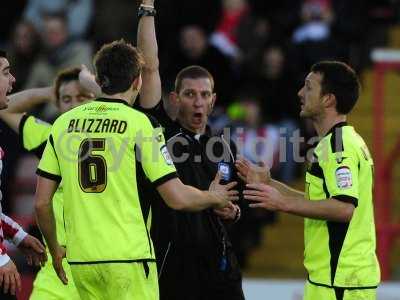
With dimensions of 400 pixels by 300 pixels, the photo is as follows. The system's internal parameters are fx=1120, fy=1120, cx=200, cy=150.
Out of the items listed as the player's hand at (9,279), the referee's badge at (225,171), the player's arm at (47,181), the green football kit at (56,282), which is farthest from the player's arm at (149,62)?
the player's hand at (9,279)

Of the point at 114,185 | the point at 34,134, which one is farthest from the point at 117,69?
the point at 34,134

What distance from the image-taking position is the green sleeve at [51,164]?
7008 millimetres

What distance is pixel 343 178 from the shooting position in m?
7.20

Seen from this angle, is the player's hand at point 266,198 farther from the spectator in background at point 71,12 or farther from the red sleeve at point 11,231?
the spectator in background at point 71,12

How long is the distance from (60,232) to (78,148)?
5.16ft

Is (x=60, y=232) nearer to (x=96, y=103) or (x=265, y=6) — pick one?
(x=96, y=103)

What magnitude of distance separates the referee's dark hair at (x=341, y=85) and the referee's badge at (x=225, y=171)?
1001 mm

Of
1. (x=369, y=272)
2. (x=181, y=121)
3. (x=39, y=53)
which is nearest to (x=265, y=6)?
(x=39, y=53)

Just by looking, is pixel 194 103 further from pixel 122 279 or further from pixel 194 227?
pixel 122 279

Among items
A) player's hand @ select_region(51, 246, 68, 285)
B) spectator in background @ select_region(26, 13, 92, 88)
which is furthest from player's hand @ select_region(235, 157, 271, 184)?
spectator in background @ select_region(26, 13, 92, 88)

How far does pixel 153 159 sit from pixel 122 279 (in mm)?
747

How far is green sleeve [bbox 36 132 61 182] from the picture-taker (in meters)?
7.01

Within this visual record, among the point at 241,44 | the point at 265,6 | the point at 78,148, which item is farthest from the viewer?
the point at 265,6

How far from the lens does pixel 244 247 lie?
13.2 metres
